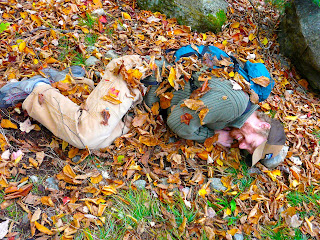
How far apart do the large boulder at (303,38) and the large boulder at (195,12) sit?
1.01m

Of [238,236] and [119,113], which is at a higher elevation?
[119,113]

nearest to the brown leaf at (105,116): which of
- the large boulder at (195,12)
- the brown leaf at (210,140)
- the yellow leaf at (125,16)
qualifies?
the brown leaf at (210,140)

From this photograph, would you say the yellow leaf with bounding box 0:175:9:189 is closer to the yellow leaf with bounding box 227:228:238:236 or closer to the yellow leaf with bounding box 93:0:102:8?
the yellow leaf with bounding box 227:228:238:236

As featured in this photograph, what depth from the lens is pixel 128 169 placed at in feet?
9.11

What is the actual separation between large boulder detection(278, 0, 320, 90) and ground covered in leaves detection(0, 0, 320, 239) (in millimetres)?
397

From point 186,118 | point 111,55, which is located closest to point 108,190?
point 186,118

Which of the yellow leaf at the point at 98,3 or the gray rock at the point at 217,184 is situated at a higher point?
the yellow leaf at the point at 98,3

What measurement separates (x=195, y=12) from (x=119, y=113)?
2287mm

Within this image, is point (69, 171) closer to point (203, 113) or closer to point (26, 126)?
point (26, 126)

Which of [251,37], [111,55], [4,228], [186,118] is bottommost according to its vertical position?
[4,228]

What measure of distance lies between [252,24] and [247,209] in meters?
3.14

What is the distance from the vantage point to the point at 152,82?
116 inches

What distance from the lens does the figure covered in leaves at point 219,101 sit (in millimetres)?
2648

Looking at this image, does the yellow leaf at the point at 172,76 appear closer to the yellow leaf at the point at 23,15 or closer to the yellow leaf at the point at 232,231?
the yellow leaf at the point at 232,231
